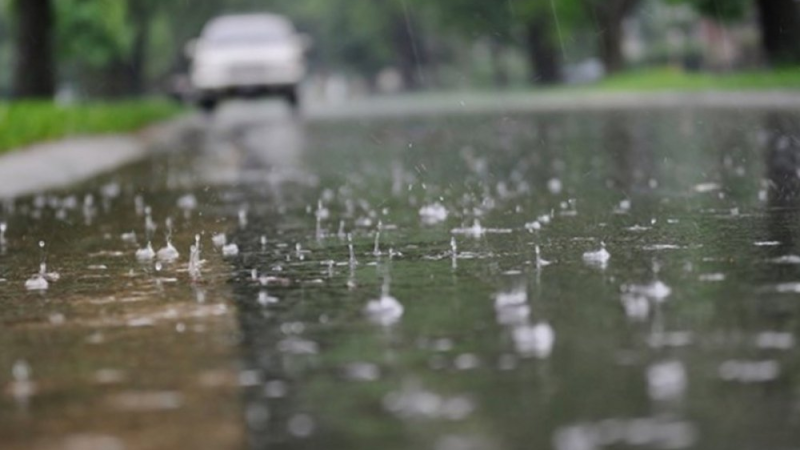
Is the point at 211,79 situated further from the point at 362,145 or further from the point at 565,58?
the point at 565,58

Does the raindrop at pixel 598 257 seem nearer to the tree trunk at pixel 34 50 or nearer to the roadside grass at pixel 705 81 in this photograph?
the tree trunk at pixel 34 50

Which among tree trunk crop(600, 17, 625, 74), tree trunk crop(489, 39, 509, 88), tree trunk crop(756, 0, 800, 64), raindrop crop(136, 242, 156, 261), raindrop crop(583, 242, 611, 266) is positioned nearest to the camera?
raindrop crop(583, 242, 611, 266)

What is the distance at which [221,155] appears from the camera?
24984mm

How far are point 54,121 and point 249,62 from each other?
Answer: 61.0 ft

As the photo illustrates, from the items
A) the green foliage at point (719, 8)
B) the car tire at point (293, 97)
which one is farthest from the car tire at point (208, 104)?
the green foliage at point (719, 8)

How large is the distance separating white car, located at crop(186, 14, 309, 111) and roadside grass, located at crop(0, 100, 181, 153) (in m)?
6.83

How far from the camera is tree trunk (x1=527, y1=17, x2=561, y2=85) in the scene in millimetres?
82750

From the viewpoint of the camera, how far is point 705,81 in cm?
4406

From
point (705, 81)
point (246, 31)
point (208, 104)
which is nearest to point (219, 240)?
point (705, 81)

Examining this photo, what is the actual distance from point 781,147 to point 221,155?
8.51 m

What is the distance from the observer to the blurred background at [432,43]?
4088cm

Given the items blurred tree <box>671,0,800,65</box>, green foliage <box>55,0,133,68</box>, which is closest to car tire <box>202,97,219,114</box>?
green foliage <box>55,0,133,68</box>

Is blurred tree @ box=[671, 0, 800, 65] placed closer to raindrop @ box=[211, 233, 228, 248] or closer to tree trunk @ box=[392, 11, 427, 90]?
raindrop @ box=[211, 233, 228, 248]

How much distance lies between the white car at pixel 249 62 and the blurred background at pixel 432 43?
2.18 m
